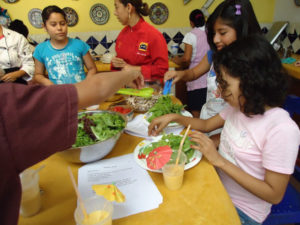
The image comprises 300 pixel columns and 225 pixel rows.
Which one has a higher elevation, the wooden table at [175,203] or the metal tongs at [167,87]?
the metal tongs at [167,87]

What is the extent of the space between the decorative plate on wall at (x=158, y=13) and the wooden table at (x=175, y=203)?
3.51 metres

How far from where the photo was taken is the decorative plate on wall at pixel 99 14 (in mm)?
3732

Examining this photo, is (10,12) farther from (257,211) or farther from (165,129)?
(257,211)

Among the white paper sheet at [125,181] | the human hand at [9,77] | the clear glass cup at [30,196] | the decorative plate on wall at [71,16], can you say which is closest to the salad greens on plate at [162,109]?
the white paper sheet at [125,181]

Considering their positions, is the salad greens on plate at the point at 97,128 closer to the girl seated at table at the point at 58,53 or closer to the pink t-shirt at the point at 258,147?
the pink t-shirt at the point at 258,147

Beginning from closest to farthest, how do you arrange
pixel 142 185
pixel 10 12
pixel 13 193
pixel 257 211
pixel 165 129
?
pixel 13 193, pixel 142 185, pixel 257 211, pixel 165 129, pixel 10 12

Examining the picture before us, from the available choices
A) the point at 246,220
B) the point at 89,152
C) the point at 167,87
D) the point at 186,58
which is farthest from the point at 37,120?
the point at 186,58

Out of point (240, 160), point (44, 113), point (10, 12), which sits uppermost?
point (10, 12)

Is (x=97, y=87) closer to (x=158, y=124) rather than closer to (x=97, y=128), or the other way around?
(x=97, y=128)

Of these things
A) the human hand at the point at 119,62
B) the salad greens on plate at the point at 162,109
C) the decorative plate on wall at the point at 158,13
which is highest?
the decorative plate on wall at the point at 158,13

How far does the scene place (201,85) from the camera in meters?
2.95

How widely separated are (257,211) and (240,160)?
26cm

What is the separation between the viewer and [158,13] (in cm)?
389

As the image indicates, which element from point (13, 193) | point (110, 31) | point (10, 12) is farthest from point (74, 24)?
point (13, 193)
